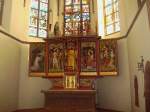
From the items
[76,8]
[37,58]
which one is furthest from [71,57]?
[76,8]

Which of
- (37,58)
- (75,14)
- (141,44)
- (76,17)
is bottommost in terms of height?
(37,58)

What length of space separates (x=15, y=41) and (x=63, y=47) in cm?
294

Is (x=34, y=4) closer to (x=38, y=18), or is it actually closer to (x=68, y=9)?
(x=38, y=18)

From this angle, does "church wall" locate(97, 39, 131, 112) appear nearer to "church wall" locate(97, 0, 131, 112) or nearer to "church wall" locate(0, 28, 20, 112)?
"church wall" locate(97, 0, 131, 112)

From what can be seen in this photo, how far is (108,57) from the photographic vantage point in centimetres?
1171

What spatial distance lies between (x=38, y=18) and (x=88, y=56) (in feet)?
17.6

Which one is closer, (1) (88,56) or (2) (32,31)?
(1) (88,56)

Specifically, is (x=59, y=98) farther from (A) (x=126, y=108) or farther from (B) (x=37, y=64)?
(A) (x=126, y=108)

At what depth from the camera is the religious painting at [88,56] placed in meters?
11.6

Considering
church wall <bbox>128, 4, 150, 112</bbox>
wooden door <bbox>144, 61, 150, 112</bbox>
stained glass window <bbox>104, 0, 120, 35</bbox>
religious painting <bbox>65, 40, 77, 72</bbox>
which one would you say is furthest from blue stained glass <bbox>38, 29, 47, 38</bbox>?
wooden door <bbox>144, 61, 150, 112</bbox>

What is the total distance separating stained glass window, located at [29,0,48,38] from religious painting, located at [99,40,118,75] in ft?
16.6

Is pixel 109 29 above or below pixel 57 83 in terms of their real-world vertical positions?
above

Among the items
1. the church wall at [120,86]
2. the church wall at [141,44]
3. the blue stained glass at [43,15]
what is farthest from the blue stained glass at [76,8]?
the church wall at [141,44]

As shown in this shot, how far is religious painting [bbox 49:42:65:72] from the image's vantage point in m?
11.9
